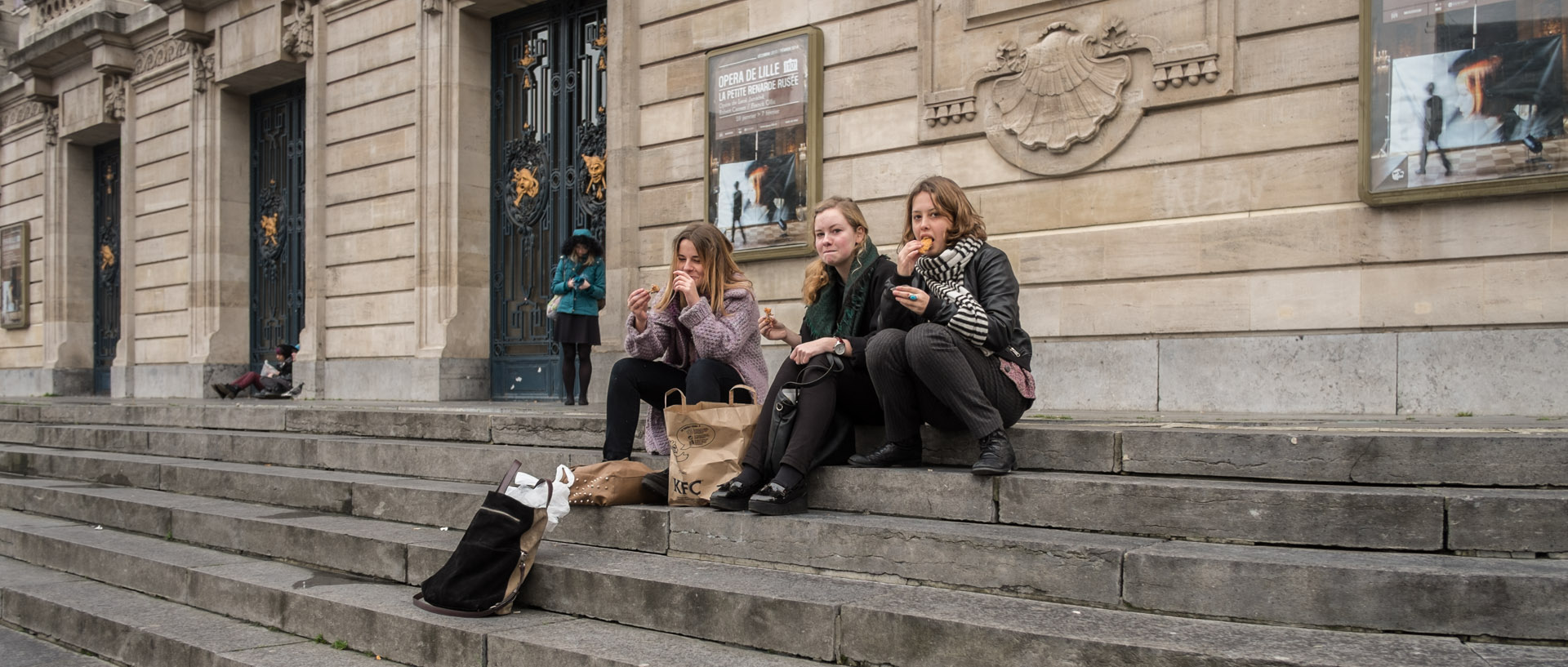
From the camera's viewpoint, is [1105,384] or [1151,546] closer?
[1151,546]

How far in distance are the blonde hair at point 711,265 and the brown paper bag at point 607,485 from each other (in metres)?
1.00

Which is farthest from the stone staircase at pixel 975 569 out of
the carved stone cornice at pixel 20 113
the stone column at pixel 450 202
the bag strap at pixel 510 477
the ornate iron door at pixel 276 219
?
the carved stone cornice at pixel 20 113

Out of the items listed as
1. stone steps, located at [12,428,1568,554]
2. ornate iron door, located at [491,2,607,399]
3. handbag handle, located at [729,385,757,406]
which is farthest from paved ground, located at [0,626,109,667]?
ornate iron door, located at [491,2,607,399]

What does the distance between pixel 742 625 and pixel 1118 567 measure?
1.37 metres

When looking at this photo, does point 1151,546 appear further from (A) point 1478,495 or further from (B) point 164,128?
(B) point 164,128

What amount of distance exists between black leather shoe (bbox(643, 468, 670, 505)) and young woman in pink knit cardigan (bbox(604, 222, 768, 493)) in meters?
0.45

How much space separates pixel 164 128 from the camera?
57.3 ft

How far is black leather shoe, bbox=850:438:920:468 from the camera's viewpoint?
4945 mm

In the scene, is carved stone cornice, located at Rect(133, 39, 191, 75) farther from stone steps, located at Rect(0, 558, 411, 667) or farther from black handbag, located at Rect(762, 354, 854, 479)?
black handbag, located at Rect(762, 354, 854, 479)

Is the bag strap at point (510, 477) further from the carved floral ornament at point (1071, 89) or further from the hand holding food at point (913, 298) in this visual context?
the carved floral ornament at point (1071, 89)

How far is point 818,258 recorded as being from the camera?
5469mm

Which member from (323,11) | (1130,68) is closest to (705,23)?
(1130,68)

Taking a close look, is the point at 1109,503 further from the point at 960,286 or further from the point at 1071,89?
the point at 1071,89

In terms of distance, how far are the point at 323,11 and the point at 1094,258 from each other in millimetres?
11189
